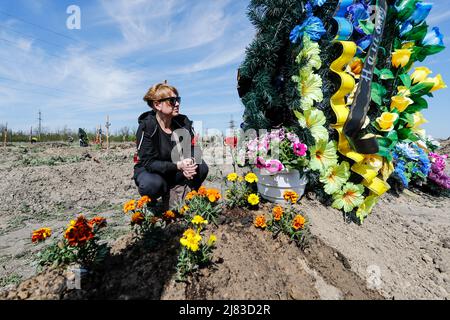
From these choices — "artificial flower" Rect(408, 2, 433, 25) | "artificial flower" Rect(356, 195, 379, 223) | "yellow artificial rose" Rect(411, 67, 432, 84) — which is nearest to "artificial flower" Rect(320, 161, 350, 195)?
"artificial flower" Rect(356, 195, 379, 223)

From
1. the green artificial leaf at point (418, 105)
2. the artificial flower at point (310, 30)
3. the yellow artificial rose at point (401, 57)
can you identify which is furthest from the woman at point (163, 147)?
the green artificial leaf at point (418, 105)

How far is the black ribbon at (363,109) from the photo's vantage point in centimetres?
236

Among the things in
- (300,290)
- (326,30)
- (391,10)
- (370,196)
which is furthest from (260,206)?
(391,10)

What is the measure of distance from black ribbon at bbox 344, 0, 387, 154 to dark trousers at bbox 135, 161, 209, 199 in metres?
1.52

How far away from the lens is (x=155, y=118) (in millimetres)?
2480

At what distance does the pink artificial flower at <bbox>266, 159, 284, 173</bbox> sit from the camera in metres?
2.21

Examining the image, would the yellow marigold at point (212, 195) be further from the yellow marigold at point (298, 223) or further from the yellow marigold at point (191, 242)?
the yellow marigold at point (298, 223)

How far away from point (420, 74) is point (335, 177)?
1953mm

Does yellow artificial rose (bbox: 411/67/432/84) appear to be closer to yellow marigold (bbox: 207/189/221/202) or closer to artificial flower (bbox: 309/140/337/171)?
artificial flower (bbox: 309/140/337/171)

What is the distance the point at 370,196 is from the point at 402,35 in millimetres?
1953

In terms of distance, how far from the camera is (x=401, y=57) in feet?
9.32
